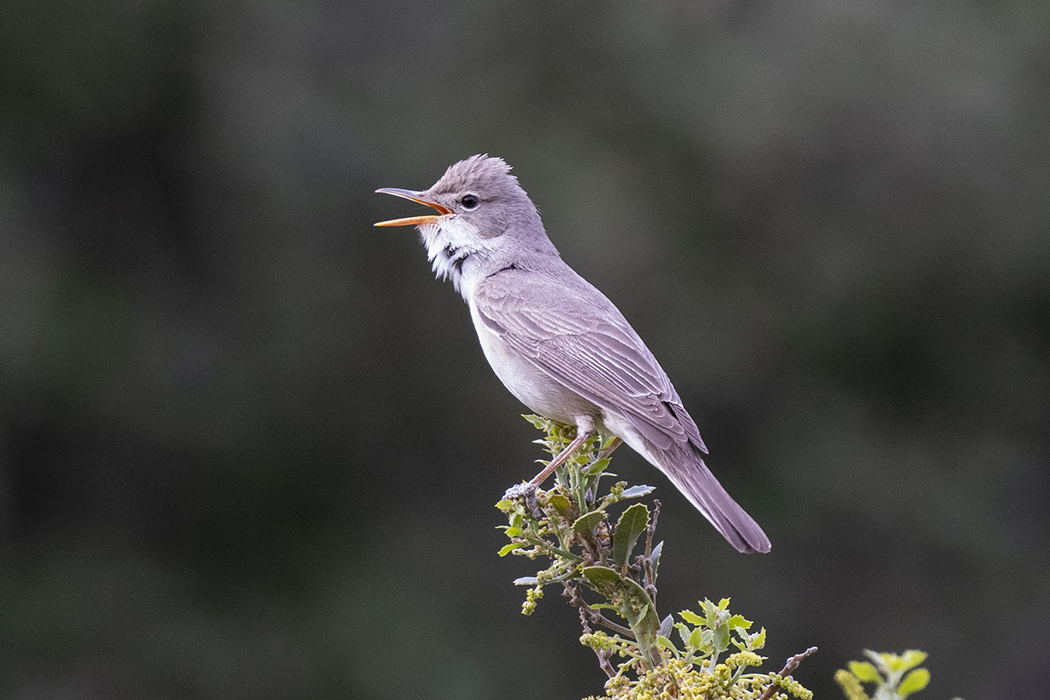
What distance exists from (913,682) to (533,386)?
2595mm

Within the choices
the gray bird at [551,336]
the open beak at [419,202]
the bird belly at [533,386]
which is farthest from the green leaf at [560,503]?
the open beak at [419,202]

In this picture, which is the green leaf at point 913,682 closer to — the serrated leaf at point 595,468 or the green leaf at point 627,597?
the green leaf at point 627,597

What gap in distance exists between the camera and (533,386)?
391cm

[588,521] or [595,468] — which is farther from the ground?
[595,468]

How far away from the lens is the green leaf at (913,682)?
1331mm

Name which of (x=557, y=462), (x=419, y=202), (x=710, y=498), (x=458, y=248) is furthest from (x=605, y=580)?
(x=419, y=202)

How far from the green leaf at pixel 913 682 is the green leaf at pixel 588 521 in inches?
39.3

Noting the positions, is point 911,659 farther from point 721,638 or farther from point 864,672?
point 721,638

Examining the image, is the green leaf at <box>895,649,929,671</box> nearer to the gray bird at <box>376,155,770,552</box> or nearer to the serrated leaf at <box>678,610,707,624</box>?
the serrated leaf at <box>678,610,707,624</box>

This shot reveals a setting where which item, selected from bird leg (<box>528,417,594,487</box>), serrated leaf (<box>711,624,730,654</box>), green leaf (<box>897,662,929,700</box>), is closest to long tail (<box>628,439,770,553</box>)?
bird leg (<box>528,417,594,487</box>)

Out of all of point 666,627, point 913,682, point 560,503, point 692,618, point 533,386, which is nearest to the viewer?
point 913,682

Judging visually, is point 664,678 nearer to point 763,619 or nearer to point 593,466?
point 593,466

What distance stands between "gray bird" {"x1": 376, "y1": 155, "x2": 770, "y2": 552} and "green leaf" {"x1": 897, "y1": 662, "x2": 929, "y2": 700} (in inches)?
57.0

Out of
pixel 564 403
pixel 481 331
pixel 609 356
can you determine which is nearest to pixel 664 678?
pixel 564 403
